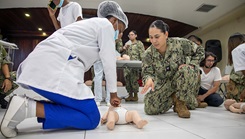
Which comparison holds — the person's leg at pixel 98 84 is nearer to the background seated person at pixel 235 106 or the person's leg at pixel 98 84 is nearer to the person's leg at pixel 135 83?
the person's leg at pixel 135 83

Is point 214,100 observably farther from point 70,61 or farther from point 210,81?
point 70,61

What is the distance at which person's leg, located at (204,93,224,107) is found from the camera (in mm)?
2723

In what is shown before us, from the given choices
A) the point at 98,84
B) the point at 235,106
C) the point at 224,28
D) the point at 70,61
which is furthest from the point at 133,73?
the point at 224,28

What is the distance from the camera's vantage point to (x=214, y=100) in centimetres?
274

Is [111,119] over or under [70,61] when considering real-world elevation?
under

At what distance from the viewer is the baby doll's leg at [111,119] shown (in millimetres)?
1176

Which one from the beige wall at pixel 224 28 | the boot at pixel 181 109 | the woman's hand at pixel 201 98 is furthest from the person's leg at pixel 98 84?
the beige wall at pixel 224 28

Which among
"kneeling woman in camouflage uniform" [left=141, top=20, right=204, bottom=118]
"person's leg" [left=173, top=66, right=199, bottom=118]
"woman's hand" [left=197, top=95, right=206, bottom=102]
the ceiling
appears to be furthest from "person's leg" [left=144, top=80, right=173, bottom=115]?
the ceiling

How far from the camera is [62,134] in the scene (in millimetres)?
1054

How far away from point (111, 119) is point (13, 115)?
22.1 inches

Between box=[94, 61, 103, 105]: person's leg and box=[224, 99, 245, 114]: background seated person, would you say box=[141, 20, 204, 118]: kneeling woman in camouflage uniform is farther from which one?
box=[94, 61, 103, 105]: person's leg

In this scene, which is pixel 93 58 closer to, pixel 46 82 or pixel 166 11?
pixel 46 82

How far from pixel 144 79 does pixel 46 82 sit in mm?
882

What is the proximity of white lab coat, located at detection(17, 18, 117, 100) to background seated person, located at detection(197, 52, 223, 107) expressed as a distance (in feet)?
6.43
